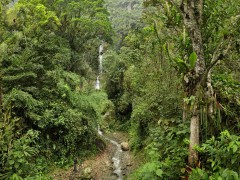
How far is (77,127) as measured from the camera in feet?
34.5

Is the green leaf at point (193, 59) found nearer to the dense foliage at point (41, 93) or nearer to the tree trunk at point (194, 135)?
the tree trunk at point (194, 135)

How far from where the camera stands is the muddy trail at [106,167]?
31.7 ft

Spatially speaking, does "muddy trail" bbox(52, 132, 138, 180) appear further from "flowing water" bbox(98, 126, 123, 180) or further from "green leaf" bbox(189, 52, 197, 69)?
"green leaf" bbox(189, 52, 197, 69)

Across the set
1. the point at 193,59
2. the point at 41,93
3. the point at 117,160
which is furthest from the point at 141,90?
the point at 193,59

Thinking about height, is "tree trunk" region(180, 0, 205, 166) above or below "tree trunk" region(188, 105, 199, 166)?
above

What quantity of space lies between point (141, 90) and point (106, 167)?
4.13 m

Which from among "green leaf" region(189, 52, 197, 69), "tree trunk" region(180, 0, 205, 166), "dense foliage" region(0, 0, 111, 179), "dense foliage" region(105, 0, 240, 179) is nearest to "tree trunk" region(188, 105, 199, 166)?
"tree trunk" region(180, 0, 205, 166)

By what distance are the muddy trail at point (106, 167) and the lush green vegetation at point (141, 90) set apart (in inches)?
20.8

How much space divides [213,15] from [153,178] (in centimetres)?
434

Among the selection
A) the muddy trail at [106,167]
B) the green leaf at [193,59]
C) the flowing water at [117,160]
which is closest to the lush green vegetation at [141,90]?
the green leaf at [193,59]

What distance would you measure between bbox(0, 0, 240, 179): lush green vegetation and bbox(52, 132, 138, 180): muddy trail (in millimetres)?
529

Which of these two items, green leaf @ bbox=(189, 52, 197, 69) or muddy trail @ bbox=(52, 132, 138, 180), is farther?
muddy trail @ bbox=(52, 132, 138, 180)

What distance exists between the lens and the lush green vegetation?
4.92 meters

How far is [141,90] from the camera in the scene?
12.4 m
